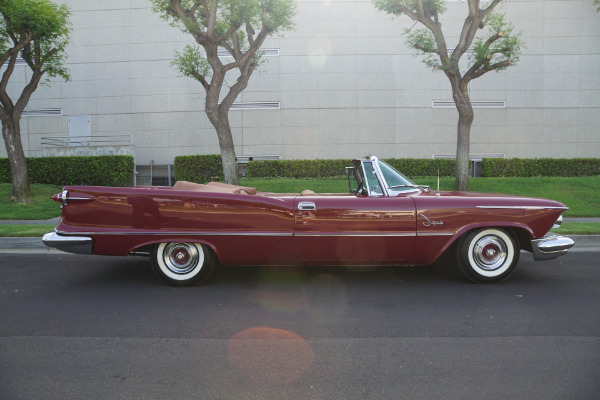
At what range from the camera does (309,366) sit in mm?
2625

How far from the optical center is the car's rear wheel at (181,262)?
443 centimetres

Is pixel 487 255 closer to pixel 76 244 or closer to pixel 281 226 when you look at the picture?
pixel 281 226

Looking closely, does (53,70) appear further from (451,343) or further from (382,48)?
(451,343)

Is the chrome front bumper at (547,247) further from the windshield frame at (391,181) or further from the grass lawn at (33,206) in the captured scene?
the grass lawn at (33,206)

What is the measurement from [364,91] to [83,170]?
1257 cm

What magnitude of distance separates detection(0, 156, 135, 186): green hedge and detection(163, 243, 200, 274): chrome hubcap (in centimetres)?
1342

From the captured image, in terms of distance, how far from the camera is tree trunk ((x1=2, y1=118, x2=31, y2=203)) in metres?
12.6

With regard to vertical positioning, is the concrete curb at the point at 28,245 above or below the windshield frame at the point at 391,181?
below

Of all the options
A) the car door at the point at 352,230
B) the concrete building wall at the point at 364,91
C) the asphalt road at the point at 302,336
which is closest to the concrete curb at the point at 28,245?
the asphalt road at the point at 302,336

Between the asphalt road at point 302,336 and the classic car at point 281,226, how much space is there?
0.38 metres

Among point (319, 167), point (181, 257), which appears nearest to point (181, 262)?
point (181, 257)

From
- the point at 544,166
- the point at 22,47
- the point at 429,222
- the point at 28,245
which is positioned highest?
the point at 22,47

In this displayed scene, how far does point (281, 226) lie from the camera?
14.1 feet

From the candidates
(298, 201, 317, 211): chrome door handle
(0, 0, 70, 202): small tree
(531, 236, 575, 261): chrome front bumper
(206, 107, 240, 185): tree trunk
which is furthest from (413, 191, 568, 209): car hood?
(0, 0, 70, 202): small tree
